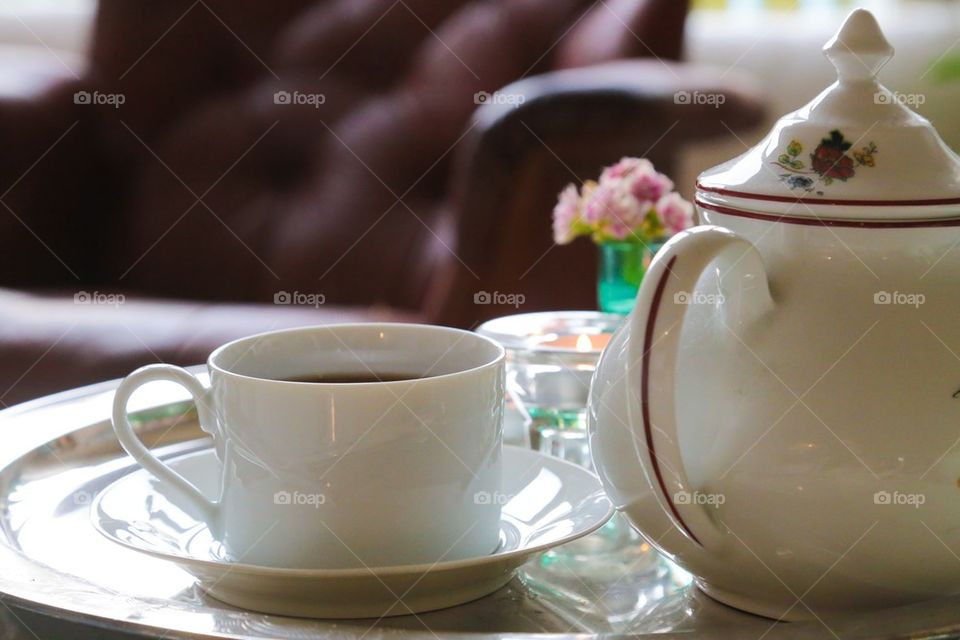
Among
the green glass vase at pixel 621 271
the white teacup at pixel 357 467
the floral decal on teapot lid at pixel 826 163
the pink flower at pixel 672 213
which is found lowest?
the white teacup at pixel 357 467

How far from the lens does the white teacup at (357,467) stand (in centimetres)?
49

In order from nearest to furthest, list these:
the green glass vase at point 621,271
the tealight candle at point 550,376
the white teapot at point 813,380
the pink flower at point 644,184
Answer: the white teapot at point 813,380 → the tealight candle at point 550,376 → the green glass vase at point 621,271 → the pink flower at point 644,184

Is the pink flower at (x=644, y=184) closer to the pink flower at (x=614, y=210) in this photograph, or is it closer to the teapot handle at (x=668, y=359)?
the pink flower at (x=614, y=210)

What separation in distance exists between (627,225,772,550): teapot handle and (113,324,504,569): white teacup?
0.29 feet

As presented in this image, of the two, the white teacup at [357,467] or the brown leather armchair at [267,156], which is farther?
the brown leather armchair at [267,156]

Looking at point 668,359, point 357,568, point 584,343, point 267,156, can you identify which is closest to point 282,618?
point 357,568

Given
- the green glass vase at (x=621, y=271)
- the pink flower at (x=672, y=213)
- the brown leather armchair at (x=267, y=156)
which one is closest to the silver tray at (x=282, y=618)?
the green glass vase at (x=621, y=271)

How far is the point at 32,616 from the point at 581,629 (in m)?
0.23

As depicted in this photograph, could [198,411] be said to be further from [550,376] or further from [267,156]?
[267,156]

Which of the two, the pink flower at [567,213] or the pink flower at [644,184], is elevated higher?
the pink flower at [644,184]

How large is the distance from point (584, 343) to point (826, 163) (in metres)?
0.36

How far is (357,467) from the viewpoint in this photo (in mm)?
490

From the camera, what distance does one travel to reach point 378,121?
6.20 ft

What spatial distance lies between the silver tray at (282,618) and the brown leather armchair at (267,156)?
0.89 m
